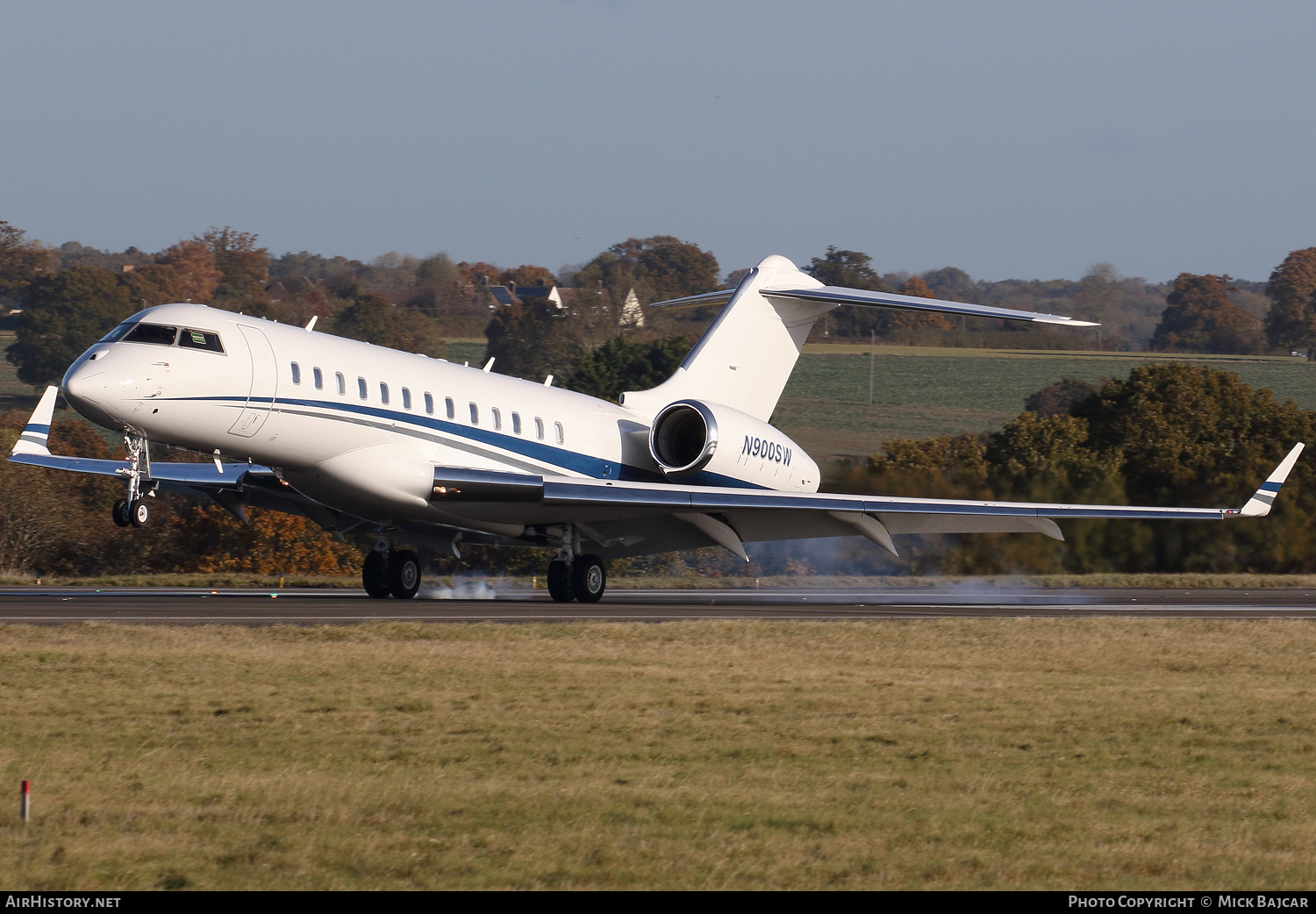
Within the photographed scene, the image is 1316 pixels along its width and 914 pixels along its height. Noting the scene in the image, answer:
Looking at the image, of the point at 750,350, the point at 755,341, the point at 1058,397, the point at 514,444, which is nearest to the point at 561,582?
the point at 514,444

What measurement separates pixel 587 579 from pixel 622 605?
73 cm

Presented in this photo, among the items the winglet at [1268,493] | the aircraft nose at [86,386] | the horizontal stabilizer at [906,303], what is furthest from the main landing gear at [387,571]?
the winglet at [1268,493]

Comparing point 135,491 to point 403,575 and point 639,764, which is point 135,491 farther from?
point 639,764

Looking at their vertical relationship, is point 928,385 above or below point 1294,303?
below

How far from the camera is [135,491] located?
758 inches

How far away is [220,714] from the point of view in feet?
38.6

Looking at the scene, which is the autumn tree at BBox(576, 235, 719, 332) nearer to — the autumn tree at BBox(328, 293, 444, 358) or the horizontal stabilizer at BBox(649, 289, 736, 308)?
the autumn tree at BBox(328, 293, 444, 358)

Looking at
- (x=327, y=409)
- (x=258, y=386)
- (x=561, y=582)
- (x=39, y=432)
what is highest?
(x=258, y=386)

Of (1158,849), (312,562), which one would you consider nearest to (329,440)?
(1158,849)

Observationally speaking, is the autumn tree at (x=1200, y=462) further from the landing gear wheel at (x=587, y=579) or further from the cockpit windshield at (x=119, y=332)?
the cockpit windshield at (x=119, y=332)

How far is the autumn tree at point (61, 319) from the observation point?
3228 inches

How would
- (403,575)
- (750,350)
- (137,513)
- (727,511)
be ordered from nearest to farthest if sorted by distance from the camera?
(137,513)
(727,511)
(403,575)
(750,350)
